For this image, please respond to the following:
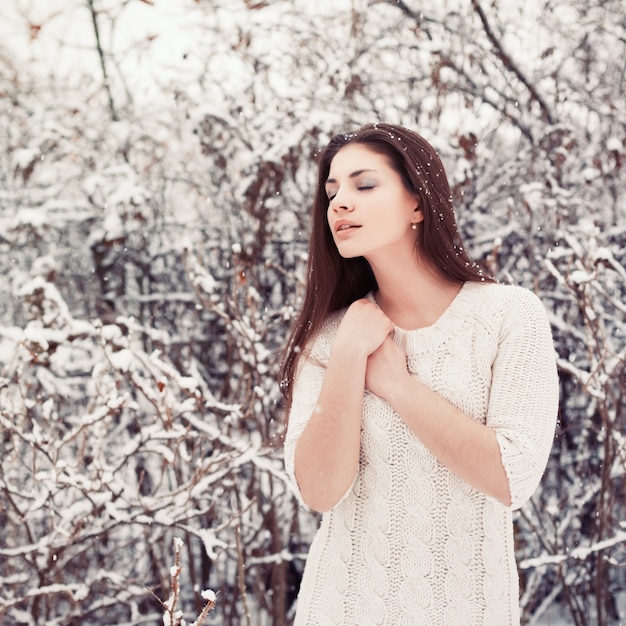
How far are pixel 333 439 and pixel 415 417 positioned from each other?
0.58 feet

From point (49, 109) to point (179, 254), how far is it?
1.13m

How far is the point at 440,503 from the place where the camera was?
143 centimetres

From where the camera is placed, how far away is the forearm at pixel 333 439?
139 cm

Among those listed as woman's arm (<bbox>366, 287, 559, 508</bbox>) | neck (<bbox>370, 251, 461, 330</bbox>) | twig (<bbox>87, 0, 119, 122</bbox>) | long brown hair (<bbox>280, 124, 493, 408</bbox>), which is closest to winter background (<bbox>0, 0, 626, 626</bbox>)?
twig (<bbox>87, 0, 119, 122</bbox>)

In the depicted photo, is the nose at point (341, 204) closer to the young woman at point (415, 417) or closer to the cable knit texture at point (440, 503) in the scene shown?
the young woman at point (415, 417)

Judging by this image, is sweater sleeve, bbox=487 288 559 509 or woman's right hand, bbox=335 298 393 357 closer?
sweater sleeve, bbox=487 288 559 509

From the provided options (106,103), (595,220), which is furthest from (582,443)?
(106,103)

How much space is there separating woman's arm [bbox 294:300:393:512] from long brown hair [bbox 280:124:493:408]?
0.25 meters

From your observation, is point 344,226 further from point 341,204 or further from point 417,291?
point 417,291

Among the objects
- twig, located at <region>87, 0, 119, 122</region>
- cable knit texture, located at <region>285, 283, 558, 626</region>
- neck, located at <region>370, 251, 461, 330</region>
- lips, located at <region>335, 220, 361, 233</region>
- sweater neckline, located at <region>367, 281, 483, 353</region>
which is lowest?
cable knit texture, located at <region>285, 283, 558, 626</region>

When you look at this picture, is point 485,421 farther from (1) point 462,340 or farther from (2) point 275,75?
(2) point 275,75

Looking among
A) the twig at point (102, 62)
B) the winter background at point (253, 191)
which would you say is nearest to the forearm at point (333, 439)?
the winter background at point (253, 191)

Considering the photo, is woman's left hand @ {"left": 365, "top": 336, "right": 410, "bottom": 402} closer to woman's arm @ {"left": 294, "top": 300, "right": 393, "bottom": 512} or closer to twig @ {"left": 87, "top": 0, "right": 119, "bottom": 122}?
woman's arm @ {"left": 294, "top": 300, "right": 393, "bottom": 512}

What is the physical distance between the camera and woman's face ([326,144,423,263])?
1515 millimetres
